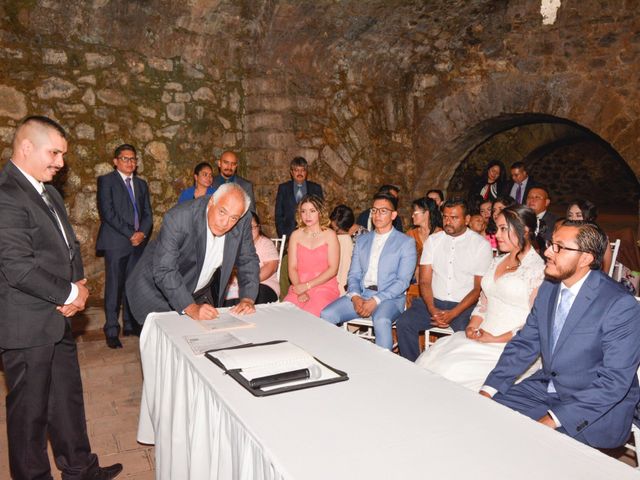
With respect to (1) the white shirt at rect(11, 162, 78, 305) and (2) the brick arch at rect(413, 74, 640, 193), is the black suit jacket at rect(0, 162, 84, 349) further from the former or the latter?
(2) the brick arch at rect(413, 74, 640, 193)

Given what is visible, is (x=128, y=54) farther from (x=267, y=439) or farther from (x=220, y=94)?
(x=267, y=439)

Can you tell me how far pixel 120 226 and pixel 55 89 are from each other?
1522mm

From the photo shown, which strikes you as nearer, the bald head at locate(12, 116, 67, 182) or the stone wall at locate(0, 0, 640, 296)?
the bald head at locate(12, 116, 67, 182)

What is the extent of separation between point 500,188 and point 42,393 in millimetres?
5152

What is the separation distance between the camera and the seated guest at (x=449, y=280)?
3.41 meters

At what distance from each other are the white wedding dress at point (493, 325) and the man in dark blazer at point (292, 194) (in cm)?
286

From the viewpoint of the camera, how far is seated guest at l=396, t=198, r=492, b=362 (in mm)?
3412

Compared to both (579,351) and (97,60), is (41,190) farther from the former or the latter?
(97,60)

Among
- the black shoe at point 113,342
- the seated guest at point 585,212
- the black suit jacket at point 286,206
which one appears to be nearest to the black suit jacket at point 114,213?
the black shoe at point 113,342

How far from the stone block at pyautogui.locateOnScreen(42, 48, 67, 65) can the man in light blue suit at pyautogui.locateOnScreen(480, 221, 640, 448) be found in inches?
182

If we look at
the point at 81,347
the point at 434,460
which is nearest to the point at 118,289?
the point at 81,347

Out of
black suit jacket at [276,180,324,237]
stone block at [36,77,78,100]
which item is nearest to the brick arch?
black suit jacket at [276,180,324,237]

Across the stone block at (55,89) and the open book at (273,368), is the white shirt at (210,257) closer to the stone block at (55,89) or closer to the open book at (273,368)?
the open book at (273,368)

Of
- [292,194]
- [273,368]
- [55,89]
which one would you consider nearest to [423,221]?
[292,194]
